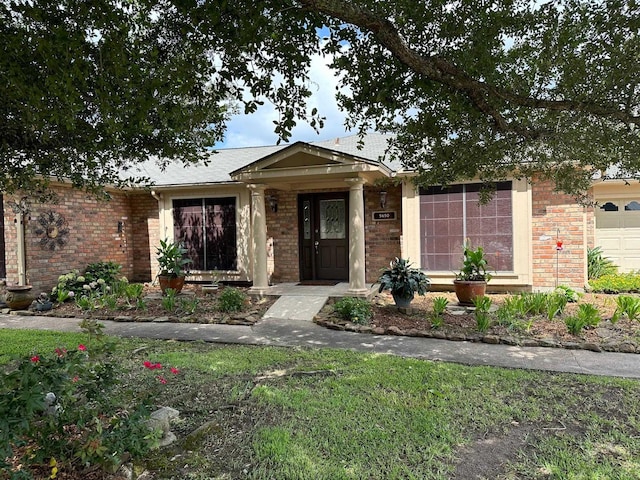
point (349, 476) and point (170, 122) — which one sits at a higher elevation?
point (170, 122)

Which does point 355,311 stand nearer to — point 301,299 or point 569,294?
point 301,299

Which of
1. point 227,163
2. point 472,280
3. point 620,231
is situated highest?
point 227,163

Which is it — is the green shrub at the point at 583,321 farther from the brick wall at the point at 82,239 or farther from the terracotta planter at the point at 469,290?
the brick wall at the point at 82,239

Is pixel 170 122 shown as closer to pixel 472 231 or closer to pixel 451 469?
pixel 451 469

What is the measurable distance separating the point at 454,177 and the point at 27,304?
9.23 m

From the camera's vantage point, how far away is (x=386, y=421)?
10.7 ft

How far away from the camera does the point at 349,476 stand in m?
2.54

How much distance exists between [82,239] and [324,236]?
6.35 m

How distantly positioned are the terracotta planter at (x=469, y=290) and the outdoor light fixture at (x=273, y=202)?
199 inches

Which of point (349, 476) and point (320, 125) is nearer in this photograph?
point (349, 476)

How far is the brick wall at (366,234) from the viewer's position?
991 centimetres

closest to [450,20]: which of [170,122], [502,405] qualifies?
[170,122]

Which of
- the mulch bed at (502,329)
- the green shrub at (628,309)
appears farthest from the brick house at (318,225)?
the green shrub at (628,309)

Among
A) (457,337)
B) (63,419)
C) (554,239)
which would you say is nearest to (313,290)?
(457,337)
